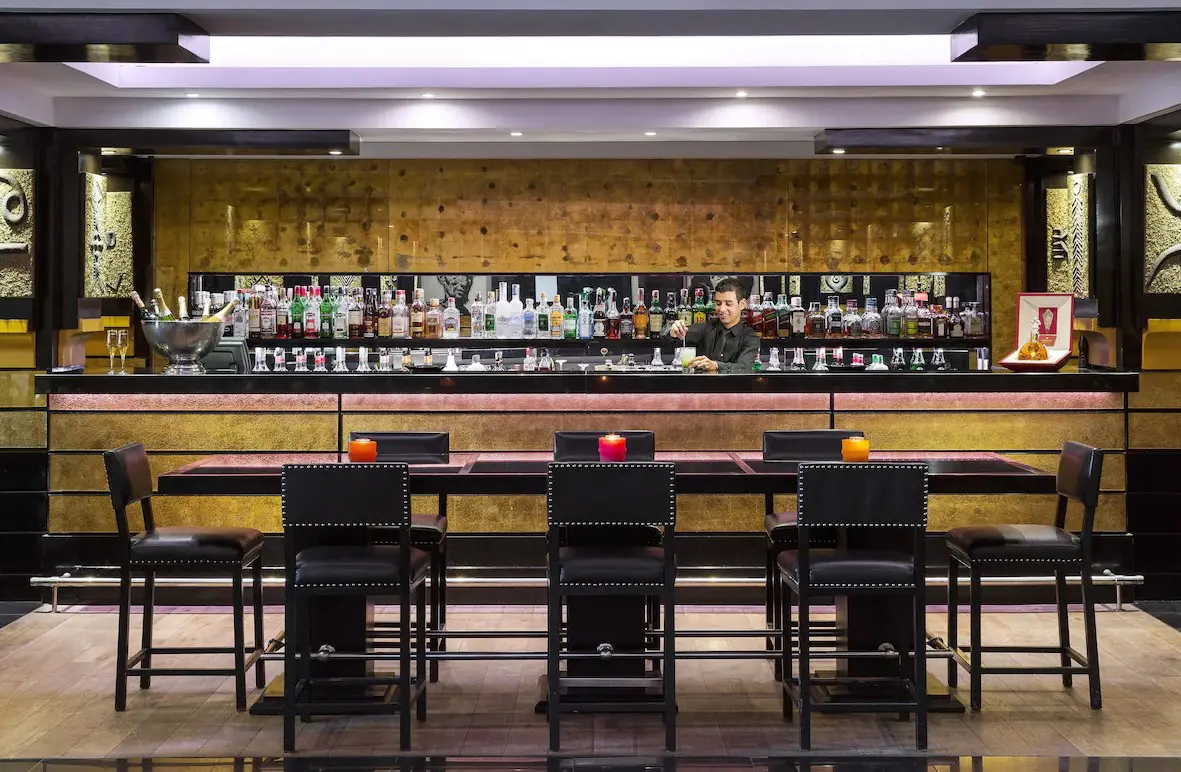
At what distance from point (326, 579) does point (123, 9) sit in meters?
2.40

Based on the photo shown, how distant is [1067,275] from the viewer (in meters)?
8.67

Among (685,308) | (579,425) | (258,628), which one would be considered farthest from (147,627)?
(685,308)

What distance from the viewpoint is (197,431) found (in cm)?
691

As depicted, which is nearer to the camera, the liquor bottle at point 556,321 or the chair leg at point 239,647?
the chair leg at point 239,647

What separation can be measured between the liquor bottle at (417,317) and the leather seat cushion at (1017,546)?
5065 mm

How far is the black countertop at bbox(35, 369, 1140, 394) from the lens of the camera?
674cm

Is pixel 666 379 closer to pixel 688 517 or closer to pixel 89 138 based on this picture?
pixel 688 517

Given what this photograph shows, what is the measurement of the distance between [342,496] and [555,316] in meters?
4.72

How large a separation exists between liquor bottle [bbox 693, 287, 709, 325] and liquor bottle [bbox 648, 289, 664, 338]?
26cm

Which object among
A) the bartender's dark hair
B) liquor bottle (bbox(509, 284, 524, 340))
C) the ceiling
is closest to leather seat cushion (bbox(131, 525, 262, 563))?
the ceiling

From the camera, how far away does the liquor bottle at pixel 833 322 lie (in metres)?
9.36

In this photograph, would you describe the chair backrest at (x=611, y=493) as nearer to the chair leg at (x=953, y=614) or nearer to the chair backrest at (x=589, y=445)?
the chair backrest at (x=589, y=445)

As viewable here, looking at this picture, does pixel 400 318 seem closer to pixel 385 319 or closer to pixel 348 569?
pixel 385 319

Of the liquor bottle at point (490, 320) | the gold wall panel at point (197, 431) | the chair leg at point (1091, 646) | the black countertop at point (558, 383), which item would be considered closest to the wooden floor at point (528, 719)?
the chair leg at point (1091, 646)
